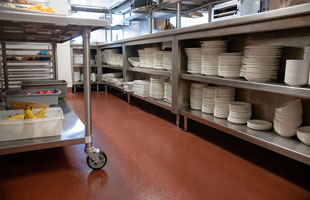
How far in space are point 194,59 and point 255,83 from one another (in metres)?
0.87

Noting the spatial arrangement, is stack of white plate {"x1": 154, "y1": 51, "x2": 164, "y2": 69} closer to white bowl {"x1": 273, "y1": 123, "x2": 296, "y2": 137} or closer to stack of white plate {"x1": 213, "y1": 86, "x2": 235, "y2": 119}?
stack of white plate {"x1": 213, "y1": 86, "x2": 235, "y2": 119}

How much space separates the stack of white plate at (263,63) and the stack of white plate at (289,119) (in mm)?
252

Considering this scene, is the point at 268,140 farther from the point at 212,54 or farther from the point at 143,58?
the point at 143,58

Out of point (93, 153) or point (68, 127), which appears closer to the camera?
point (93, 153)

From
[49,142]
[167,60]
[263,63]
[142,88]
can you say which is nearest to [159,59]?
[167,60]

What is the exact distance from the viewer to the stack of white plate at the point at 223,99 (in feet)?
7.07

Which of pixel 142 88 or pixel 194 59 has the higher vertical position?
pixel 194 59

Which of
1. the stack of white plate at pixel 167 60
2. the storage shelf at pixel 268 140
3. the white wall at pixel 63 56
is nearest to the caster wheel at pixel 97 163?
the storage shelf at pixel 268 140

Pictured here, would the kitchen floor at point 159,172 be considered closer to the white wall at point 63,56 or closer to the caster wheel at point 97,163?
the caster wheel at point 97,163

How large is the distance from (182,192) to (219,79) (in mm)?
1038

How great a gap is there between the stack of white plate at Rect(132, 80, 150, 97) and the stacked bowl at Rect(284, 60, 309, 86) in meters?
2.03

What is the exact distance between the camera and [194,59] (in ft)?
7.97

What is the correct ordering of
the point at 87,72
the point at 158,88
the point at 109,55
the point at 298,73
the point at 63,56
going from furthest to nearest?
1. the point at 63,56
2. the point at 109,55
3. the point at 158,88
4. the point at 87,72
5. the point at 298,73

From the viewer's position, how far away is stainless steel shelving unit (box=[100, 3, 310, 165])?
1.39m
